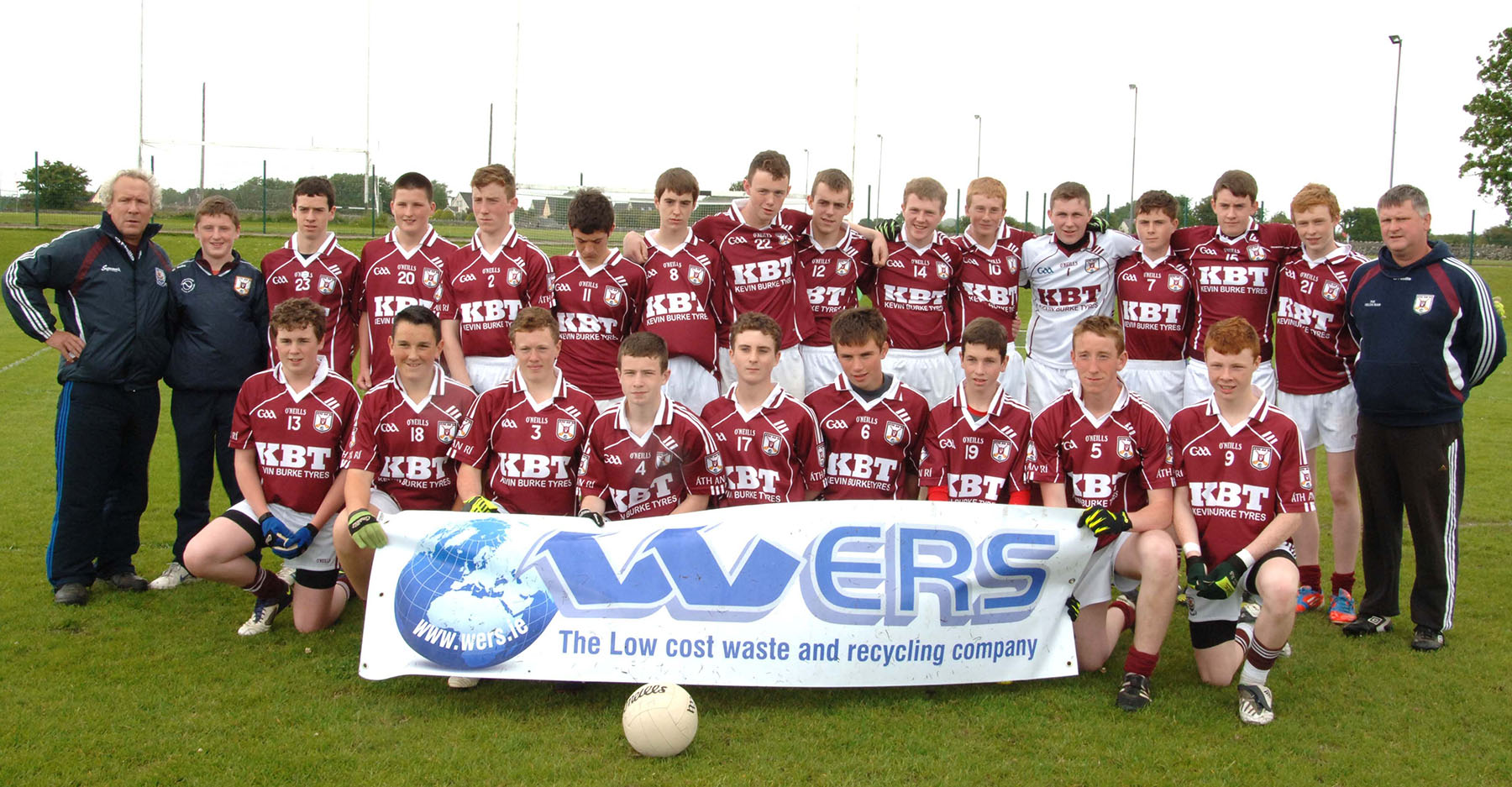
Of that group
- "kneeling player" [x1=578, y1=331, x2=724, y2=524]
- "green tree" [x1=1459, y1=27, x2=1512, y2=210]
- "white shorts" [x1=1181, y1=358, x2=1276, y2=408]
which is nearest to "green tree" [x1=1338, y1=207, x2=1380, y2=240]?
"green tree" [x1=1459, y1=27, x2=1512, y2=210]

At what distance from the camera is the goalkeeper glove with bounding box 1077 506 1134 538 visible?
4.13m

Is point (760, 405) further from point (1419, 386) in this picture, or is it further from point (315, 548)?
point (1419, 386)

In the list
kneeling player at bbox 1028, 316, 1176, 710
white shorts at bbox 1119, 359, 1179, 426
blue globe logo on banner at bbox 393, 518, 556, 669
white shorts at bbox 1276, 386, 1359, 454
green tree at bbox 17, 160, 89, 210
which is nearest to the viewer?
blue globe logo on banner at bbox 393, 518, 556, 669

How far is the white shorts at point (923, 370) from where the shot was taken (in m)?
6.00

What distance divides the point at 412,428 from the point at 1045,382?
11.8 ft

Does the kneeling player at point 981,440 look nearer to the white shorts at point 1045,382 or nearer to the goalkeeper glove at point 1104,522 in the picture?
the goalkeeper glove at point 1104,522

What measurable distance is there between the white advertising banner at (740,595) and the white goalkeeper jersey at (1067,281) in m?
2.12

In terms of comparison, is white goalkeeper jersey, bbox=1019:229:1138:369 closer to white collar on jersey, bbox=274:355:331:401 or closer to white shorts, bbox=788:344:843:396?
white shorts, bbox=788:344:843:396

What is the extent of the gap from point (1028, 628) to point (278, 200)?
26068 mm

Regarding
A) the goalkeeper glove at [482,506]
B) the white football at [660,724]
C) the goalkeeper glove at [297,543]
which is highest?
the goalkeeper glove at [482,506]

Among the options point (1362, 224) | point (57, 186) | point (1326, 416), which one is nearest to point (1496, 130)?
point (1362, 224)

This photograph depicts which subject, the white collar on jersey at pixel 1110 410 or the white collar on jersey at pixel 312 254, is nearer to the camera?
the white collar on jersey at pixel 1110 410

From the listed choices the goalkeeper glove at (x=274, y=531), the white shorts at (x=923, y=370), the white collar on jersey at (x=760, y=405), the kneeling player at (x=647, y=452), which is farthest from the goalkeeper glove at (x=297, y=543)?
the white shorts at (x=923, y=370)

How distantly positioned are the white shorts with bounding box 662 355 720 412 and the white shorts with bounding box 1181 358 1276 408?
2.62 meters
